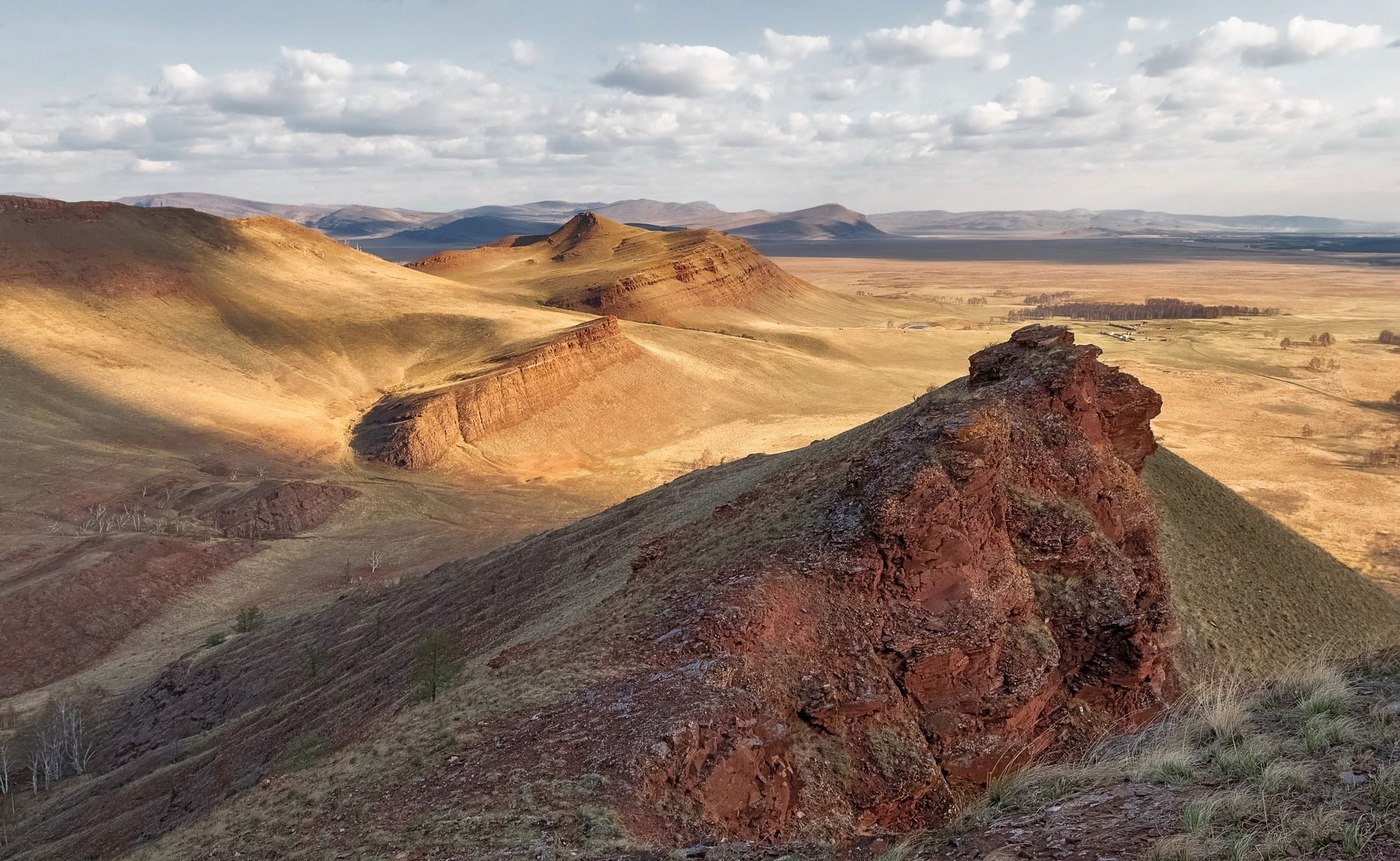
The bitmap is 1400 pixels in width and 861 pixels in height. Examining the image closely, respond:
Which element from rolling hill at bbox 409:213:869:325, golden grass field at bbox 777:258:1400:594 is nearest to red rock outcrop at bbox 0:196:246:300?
rolling hill at bbox 409:213:869:325

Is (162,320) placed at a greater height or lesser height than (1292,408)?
greater

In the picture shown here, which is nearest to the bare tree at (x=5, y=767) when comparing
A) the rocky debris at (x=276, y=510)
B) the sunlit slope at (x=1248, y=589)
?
the rocky debris at (x=276, y=510)

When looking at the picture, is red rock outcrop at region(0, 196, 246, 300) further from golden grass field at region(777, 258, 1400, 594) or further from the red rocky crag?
golden grass field at region(777, 258, 1400, 594)

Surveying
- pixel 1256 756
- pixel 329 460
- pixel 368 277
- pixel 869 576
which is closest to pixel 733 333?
pixel 368 277

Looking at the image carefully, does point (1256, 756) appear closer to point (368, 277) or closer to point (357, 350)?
point (357, 350)

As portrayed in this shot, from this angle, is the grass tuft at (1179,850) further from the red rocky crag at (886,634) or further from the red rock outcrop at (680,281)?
the red rock outcrop at (680,281)

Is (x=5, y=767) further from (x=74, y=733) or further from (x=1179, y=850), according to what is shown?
(x=1179, y=850)

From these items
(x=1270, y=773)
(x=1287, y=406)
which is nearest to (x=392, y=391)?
(x=1270, y=773)
